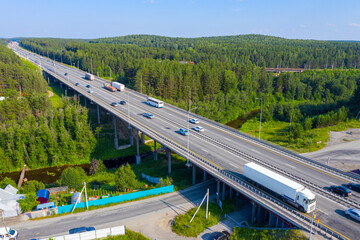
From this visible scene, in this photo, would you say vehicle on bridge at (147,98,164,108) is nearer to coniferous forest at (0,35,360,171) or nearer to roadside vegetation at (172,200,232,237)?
coniferous forest at (0,35,360,171)

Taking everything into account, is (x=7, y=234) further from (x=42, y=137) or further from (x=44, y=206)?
(x=42, y=137)

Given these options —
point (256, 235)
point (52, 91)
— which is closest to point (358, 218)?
point (256, 235)

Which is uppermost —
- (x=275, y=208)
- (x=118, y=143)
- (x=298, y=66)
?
(x=298, y=66)

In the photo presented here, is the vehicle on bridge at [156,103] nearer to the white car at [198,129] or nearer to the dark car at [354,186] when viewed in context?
the white car at [198,129]

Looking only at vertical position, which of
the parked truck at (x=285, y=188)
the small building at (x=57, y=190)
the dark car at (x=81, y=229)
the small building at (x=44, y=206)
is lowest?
the small building at (x=57, y=190)

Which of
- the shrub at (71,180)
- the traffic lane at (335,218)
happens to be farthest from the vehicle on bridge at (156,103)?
the traffic lane at (335,218)

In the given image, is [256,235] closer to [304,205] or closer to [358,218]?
[304,205]
